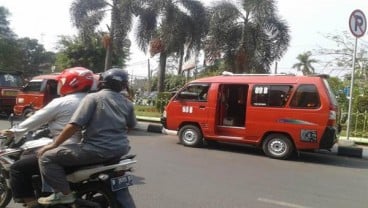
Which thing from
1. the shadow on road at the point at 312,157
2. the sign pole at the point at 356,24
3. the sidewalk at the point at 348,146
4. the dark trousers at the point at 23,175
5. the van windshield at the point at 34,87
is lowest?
the shadow on road at the point at 312,157

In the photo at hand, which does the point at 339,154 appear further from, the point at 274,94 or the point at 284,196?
the point at 284,196

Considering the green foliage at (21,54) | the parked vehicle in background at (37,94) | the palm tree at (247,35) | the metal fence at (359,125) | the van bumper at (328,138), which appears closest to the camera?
the van bumper at (328,138)

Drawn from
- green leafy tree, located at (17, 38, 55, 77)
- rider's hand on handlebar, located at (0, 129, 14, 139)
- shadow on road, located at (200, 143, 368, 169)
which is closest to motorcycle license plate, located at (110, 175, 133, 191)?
rider's hand on handlebar, located at (0, 129, 14, 139)

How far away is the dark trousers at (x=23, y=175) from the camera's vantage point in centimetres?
457

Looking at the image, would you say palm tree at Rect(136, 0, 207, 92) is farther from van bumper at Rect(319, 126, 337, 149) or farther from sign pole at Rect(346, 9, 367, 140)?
van bumper at Rect(319, 126, 337, 149)

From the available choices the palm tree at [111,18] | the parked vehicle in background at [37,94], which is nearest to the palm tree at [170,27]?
the palm tree at [111,18]

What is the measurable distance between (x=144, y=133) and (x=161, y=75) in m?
11.5

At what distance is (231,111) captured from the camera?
12609mm

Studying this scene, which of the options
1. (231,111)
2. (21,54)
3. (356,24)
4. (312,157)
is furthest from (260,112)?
(21,54)

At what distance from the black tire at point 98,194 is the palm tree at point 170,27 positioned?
21.2 m

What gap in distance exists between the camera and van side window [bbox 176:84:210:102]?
1211 centimetres

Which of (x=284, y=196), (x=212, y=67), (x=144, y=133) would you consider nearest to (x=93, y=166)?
(x=284, y=196)

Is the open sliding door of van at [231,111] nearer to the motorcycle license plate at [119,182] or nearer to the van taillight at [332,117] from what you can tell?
the van taillight at [332,117]

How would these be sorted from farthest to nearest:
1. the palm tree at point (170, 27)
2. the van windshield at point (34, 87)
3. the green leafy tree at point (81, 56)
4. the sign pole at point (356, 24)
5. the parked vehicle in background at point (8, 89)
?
the green leafy tree at point (81, 56), the palm tree at point (170, 27), the parked vehicle in background at point (8, 89), the van windshield at point (34, 87), the sign pole at point (356, 24)
